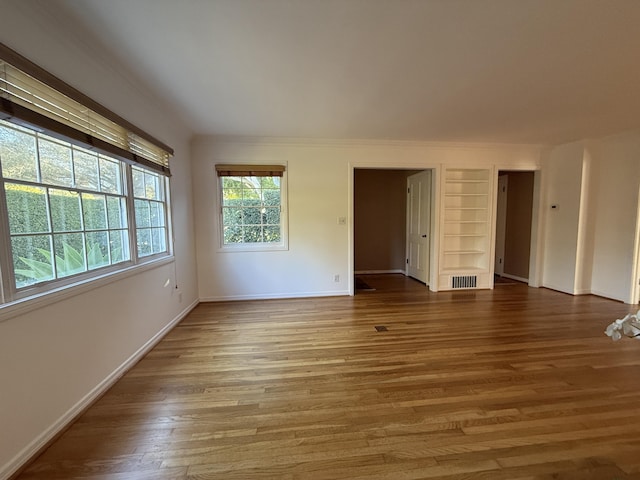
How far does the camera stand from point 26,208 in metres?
1.48

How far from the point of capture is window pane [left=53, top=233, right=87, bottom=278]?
1.70 m

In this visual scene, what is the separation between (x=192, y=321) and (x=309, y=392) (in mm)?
2074

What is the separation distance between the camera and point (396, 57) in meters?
2.00

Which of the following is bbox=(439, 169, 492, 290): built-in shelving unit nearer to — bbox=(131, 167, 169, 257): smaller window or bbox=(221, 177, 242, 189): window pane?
bbox=(221, 177, 242, 189): window pane

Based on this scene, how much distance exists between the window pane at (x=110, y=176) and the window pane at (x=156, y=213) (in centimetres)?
55

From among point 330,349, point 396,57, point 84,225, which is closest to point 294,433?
point 330,349

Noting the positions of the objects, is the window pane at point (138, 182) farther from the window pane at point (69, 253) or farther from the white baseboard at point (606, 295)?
the white baseboard at point (606, 295)

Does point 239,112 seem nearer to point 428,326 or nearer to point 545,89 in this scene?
point 545,89

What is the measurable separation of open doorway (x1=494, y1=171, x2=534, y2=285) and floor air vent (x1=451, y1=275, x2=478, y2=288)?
74 cm

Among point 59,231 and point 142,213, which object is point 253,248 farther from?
point 59,231

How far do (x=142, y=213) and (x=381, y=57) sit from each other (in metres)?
2.58

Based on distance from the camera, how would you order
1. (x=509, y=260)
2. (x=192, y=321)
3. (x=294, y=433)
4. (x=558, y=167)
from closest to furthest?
(x=294, y=433), (x=192, y=321), (x=558, y=167), (x=509, y=260)

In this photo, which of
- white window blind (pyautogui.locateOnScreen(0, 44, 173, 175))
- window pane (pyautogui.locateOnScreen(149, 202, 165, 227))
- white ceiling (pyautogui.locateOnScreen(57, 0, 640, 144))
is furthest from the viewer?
window pane (pyautogui.locateOnScreen(149, 202, 165, 227))

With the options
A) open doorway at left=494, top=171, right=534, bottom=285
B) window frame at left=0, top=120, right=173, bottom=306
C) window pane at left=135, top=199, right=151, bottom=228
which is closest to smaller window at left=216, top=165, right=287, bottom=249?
window frame at left=0, top=120, right=173, bottom=306
